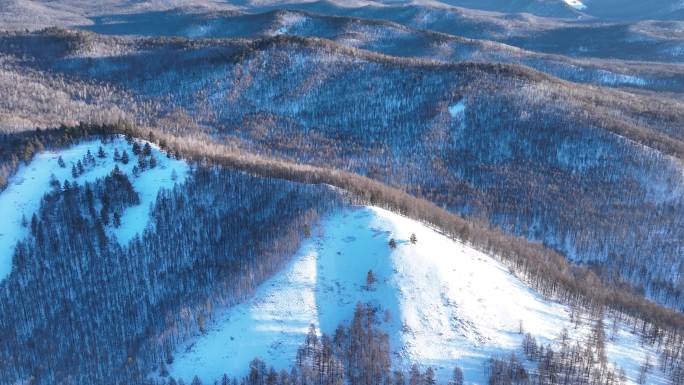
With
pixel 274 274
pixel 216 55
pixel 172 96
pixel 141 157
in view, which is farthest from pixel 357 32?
pixel 274 274

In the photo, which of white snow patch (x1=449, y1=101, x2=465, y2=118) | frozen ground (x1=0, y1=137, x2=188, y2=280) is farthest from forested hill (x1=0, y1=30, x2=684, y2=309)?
frozen ground (x1=0, y1=137, x2=188, y2=280)

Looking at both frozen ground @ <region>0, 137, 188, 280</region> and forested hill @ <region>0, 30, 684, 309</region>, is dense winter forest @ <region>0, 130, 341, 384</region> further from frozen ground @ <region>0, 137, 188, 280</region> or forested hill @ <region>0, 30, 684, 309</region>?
forested hill @ <region>0, 30, 684, 309</region>

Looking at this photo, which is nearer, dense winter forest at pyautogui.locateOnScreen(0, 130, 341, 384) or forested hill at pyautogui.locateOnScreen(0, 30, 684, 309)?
dense winter forest at pyautogui.locateOnScreen(0, 130, 341, 384)

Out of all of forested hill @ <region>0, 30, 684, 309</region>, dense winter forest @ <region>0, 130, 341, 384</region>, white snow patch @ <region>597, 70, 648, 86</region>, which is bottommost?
dense winter forest @ <region>0, 130, 341, 384</region>

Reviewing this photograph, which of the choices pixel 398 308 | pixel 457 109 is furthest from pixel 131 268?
pixel 457 109

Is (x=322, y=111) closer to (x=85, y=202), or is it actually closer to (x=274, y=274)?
(x=85, y=202)

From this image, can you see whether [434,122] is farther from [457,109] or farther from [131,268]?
[131,268]

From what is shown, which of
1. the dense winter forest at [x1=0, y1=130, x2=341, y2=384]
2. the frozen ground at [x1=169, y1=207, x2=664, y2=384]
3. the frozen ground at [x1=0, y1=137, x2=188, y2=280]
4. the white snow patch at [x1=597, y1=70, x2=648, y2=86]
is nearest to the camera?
the frozen ground at [x1=169, y1=207, x2=664, y2=384]
